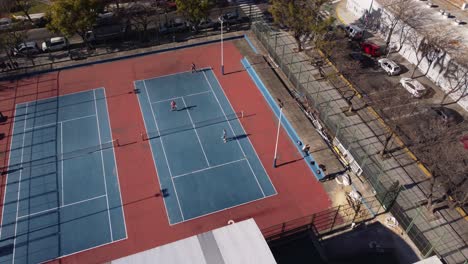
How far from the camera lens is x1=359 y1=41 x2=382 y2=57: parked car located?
4356 cm

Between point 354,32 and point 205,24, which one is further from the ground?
point 205,24

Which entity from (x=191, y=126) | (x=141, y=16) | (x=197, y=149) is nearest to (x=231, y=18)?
(x=141, y=16)

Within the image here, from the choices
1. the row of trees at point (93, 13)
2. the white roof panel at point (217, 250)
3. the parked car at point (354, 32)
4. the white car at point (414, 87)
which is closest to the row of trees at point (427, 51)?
the white car at point (414, 87)

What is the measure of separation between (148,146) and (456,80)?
105 ft

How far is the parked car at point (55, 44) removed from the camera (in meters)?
45.1

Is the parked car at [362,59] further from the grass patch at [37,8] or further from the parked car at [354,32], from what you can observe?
the grass patch at [37,8]

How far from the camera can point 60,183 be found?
30.5m

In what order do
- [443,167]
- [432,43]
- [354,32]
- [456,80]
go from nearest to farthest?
[443,167] < [456,80] < [432,43] < [354,32]

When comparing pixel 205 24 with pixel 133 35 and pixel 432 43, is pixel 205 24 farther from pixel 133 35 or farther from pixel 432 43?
pixel 432 43

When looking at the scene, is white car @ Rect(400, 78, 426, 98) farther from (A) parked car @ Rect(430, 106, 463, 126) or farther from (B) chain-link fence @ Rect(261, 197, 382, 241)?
(B) chain-link fence @ Rect(261, 197, 382, 241)

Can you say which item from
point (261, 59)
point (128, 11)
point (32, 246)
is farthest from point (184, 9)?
point (32, 246)

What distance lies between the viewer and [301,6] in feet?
137

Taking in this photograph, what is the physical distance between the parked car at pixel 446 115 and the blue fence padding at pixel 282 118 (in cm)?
1391

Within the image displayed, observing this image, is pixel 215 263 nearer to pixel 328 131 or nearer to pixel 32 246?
pixel 32 246
